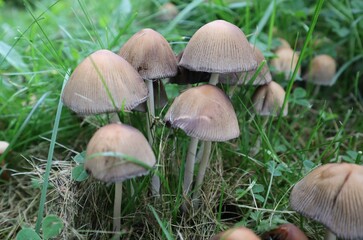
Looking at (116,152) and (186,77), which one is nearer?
(116,152)

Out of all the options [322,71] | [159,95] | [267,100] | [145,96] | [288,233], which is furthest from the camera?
[322,71]

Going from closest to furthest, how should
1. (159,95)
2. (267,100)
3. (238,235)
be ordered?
(238,235) < (159,95) < (267,100)

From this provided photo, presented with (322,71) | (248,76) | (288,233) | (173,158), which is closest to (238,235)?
(288,233)

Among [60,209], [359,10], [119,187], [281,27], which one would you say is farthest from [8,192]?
[359,10]

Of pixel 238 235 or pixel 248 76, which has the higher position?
pixel 248 76

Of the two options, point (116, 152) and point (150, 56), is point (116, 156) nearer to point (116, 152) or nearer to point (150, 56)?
point (116, 152)

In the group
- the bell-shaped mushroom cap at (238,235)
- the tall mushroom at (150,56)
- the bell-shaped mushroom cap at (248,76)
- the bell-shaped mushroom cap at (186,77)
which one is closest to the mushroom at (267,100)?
the bell-shaped mushroom cap at (248,76)

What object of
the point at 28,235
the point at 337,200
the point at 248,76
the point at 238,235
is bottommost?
the point at 28,235
